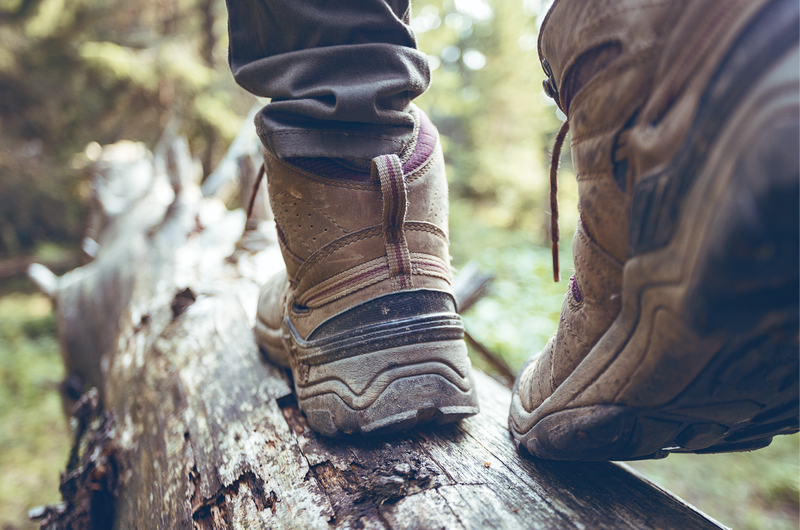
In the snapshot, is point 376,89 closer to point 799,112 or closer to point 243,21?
point 243,21

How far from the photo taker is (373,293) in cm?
102

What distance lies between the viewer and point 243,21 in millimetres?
1119

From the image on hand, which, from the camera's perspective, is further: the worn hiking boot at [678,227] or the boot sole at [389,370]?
the boot sole at [389,370]

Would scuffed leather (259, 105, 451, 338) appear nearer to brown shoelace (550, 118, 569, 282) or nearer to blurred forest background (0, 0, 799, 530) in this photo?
brown shoelace (550, 118, 569, 282)

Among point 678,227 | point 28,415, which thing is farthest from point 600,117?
point 28,415

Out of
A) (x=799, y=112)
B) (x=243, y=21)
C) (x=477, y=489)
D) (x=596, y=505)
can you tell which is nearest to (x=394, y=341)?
(x=477, y=489)

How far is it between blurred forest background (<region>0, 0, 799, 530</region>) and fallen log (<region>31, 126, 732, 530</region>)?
1.67 m

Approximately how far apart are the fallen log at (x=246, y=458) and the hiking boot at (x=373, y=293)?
0.09m

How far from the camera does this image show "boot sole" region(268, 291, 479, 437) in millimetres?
927

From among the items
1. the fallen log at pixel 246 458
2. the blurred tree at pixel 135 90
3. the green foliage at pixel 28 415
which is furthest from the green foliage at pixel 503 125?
the fallen log at pixel 246 458

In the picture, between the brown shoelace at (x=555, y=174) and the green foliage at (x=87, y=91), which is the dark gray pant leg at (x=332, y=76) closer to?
the brown shoelace at (x=555, y=174)

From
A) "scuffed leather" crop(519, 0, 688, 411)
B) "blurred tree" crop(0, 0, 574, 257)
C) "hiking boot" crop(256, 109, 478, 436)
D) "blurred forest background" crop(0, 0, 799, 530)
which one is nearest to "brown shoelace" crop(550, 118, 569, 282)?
"scuffed leather" crop(519, 0, 688, 411)

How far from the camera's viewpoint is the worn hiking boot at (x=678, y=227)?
0.49 metres

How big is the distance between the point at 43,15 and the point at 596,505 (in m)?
8.64
